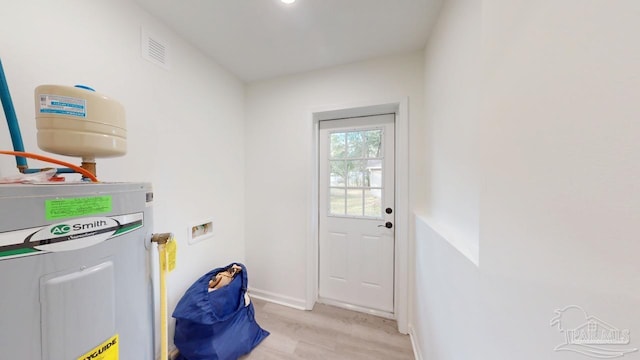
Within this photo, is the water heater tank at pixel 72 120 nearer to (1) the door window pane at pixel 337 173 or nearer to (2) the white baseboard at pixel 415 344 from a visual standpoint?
(1) the door window pane at pixel 337 173

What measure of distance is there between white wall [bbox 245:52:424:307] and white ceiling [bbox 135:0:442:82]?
200mm

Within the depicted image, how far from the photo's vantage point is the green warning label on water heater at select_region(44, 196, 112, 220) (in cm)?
46

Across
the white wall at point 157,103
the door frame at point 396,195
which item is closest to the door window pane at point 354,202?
the door frame at point 396,195

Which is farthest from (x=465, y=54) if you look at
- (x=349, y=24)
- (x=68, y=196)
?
(x=68, y=196)

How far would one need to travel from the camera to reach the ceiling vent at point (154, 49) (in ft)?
4.31

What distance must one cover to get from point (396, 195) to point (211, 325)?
176cm

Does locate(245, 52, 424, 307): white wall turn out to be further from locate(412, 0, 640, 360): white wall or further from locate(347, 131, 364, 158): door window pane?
locate(412, 0, 640, 360): white wall

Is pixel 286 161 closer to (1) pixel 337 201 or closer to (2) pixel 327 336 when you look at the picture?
(1) pixel 337 201

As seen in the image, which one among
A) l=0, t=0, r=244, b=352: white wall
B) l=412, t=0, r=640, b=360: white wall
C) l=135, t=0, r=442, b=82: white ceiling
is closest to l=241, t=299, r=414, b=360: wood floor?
l=0, t=0, r=244, b=352: white wall

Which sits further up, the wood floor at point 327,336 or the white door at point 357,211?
the white door at point 357,211

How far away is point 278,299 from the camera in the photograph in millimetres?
2139

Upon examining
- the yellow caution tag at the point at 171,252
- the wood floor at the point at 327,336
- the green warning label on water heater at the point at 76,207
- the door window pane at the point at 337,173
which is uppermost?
the door window pane at the point at 337,173

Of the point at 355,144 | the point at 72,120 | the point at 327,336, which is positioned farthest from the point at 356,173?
the point at 72,120

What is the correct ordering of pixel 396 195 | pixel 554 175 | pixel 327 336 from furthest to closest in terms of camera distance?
pixel 396 195 < pixel 327 336 < pixel 554 175
